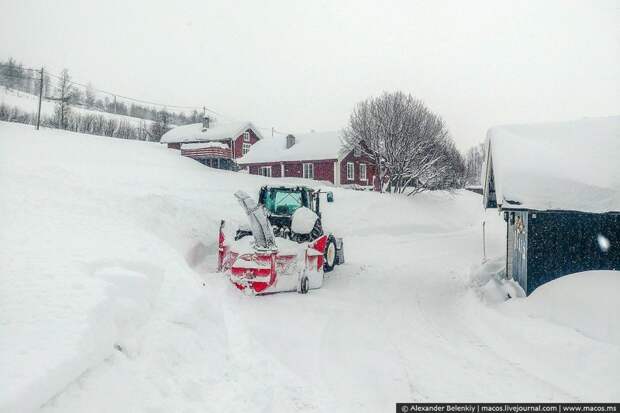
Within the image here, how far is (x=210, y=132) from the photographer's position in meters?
45.8

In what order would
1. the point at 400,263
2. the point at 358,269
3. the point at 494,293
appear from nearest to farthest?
the point at 494,293
the point at 358,269
the point at 400,263

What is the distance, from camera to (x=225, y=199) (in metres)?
22.3

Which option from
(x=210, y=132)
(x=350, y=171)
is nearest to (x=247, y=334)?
(x=350, y=171)

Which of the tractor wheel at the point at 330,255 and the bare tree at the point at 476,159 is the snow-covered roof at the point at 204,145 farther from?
the bare tree at the point at 476,159

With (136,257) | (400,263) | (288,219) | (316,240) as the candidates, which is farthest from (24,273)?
(400,263)

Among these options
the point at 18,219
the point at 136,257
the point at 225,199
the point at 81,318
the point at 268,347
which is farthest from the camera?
the point at 225,199

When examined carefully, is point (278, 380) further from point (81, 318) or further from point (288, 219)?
point (288, 219)

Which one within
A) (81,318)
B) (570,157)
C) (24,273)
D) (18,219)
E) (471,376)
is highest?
(570,157)

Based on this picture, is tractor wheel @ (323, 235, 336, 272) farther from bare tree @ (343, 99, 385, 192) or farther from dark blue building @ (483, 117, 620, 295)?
bare tree @ (343, 99, 385, 192)

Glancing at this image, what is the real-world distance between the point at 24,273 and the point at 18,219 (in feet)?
14.1

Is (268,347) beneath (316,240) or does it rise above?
beneath

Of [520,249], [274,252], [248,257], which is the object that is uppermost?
[520,249]

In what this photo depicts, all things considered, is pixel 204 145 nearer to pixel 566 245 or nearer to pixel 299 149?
Result: pixel 299 149

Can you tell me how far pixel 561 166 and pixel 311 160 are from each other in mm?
32573
